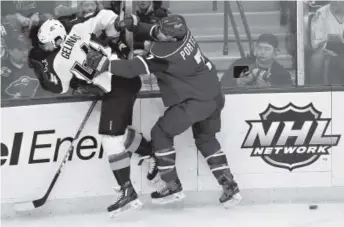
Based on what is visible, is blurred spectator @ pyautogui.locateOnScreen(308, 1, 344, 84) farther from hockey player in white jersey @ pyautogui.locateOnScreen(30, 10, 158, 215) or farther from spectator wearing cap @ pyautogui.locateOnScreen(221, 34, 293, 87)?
hockey player in white jersey @ pyautogui.locateOnScreen(30, 10, 158, 215)

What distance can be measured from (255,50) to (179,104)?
1.83 ft

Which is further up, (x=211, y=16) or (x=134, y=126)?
(x=211, y=16)

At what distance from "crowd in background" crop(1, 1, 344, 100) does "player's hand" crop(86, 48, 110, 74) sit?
9.8 inches

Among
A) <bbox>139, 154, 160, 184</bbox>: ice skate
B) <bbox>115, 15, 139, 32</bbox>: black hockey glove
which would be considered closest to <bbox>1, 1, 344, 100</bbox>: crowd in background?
<bbox>115, 15, 139, 32</bbox>: black hockey glove

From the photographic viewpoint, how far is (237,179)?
4746 mm

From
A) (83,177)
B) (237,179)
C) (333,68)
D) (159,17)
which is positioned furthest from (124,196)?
(333,68)

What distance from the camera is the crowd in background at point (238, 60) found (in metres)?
4.52

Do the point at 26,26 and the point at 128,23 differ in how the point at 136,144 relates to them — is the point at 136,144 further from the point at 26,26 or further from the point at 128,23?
the point at 26,26

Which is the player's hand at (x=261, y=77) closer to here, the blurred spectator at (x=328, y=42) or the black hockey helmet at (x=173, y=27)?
the blurred spectator at (x=328, y=42)

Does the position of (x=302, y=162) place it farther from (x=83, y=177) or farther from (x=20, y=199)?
(x=20, y=199)

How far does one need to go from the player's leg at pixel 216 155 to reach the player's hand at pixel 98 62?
0.59 metres

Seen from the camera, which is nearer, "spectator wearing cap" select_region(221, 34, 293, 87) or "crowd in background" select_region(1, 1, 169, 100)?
"crowd in background" select_region(1, 1, 169, 100)

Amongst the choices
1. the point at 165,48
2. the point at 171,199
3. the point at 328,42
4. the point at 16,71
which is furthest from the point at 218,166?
the point at 16,71

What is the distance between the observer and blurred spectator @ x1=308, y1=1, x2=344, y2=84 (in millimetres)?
4727
